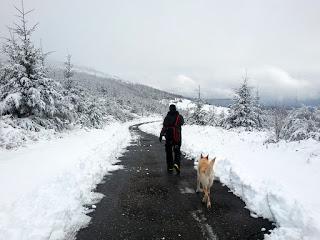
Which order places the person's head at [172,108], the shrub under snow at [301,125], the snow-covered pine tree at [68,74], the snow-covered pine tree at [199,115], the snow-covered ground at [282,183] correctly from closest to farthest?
1. the snow-covered ground at [282,183]
2. the person's head at [172,108]
3. the shrub under snow at [301,125]
4. the snow-covered pine tree at [68,74]
5. the snow-covered pine tree at [199,115]

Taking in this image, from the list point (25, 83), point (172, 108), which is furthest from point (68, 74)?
point (172, 108)

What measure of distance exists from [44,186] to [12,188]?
0.87 meters

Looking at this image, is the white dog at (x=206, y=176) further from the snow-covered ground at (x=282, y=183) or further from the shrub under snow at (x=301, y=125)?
the shrub under snow at (x=301, y=125)

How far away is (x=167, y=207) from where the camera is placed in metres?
6.69

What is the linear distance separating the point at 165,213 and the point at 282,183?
10.1 ft

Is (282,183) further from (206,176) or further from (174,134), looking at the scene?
(174,134)

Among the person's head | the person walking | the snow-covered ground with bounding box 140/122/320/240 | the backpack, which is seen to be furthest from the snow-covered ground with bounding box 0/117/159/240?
the snow-covered ground with bounding box 140/122/320/240

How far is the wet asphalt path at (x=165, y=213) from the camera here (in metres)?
5.29

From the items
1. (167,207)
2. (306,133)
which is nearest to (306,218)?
(167,207)

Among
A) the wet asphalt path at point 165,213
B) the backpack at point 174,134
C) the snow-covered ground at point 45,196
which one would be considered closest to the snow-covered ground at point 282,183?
the wet asphalt path at point 165,213

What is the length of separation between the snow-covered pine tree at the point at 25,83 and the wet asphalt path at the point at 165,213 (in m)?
12.3

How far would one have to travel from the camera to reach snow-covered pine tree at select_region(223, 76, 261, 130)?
30.3m

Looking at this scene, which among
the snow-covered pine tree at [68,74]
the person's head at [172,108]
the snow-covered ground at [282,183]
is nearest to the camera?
the snow-covered ground at [282,183]

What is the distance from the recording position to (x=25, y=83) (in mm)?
19609
